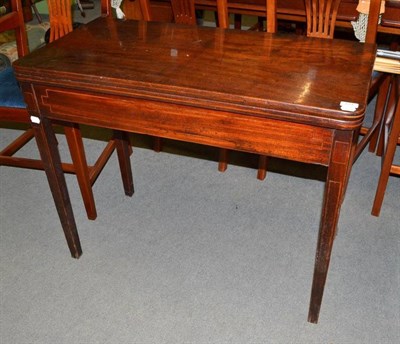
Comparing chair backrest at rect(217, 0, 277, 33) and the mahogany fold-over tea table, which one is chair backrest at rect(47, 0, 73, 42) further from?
chair backrest at rect(217, 0, 277, 33)

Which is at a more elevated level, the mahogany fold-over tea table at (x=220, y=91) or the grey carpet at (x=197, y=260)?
the mahogany fold-over tea table at (x=220, y=91)

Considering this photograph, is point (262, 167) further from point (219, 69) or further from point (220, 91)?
point (220, 91)

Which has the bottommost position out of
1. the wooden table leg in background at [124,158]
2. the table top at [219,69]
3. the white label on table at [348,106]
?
the wooden table leg in background at [124,158]

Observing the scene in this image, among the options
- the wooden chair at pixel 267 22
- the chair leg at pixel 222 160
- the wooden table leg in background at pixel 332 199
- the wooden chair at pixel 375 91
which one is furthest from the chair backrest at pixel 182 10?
the wooden table leg in background at pixel 332 199

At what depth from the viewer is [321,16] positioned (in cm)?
173

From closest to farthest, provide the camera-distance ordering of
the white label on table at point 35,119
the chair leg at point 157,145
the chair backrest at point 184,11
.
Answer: the white label on table at point 35,119
the chair backrest at point 184,11
the chair leg at point 157,145

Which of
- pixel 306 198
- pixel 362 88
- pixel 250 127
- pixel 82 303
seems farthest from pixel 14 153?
pixel 362 88

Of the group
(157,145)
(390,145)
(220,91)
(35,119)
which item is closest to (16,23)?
(35,119)

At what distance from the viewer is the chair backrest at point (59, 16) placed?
1826 mm

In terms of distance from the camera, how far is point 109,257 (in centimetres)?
184

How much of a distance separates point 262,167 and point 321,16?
2.37 ft

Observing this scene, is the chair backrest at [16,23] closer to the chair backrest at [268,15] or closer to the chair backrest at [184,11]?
the chair backrest at [184,11]

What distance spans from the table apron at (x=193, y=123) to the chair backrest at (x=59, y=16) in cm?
61

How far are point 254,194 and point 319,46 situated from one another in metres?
0.87
